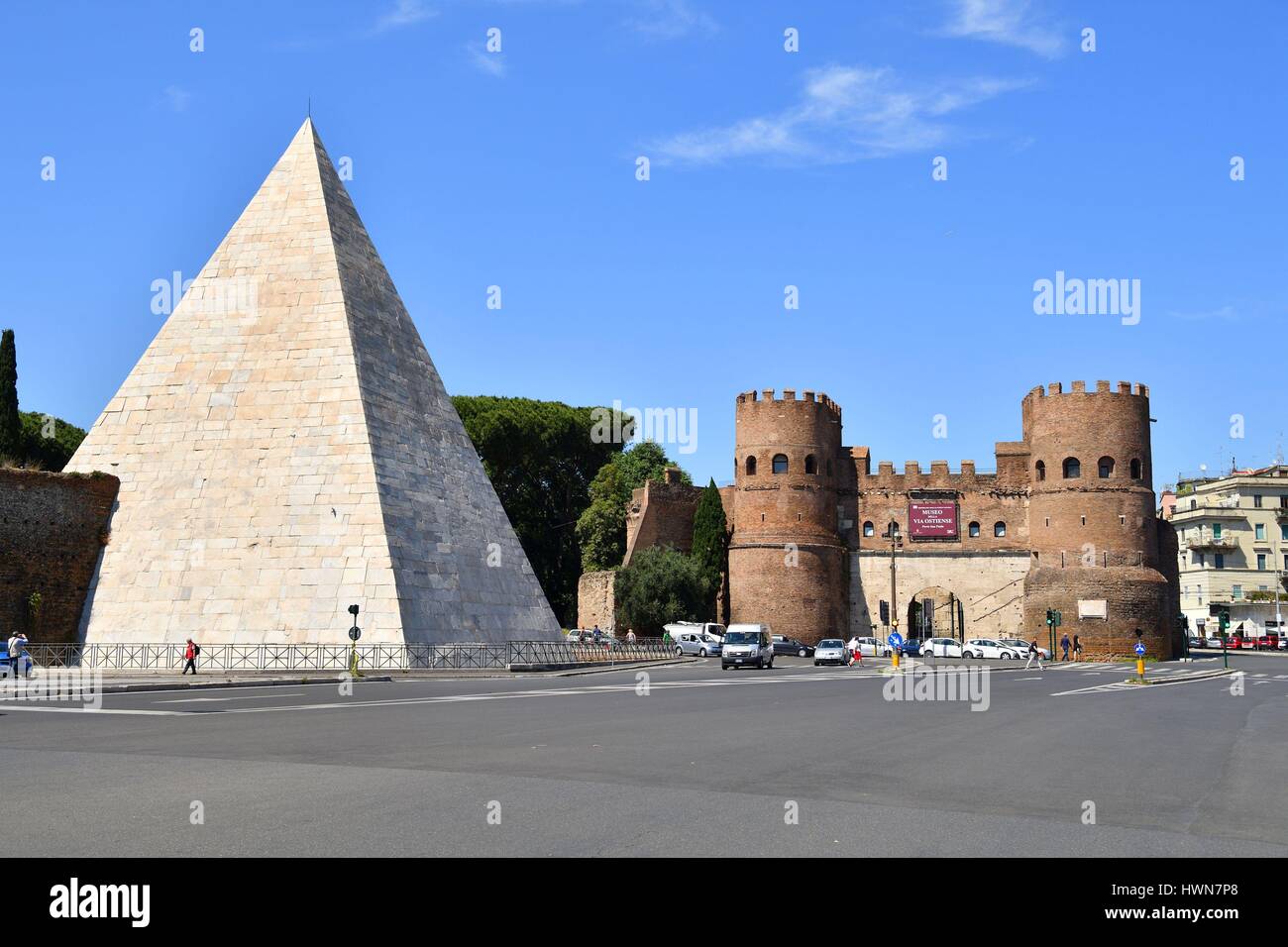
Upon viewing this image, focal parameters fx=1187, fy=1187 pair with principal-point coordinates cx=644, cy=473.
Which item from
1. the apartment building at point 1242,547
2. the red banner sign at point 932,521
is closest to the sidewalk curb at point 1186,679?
the red banner sign at point 932,521

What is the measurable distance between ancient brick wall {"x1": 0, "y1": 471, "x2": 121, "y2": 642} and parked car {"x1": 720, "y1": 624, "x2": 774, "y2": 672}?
17.9 metres

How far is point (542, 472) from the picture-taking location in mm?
71062

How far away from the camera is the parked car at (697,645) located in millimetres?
51156

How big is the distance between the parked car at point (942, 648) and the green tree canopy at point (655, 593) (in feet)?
37.2

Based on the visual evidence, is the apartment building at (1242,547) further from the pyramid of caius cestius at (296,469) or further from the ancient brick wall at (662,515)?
the pyramid of caius cestius at (296,469)

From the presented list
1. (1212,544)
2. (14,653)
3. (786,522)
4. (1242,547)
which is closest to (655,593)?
(786,522)

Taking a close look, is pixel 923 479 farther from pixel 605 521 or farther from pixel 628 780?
pixel 628 780

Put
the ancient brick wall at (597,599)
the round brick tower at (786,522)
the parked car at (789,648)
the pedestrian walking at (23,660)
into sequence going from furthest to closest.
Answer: the round brick tower at (786,522) < the ancient brick wall at (597,599) < the parked car at (789,648) < the pedestrian walking at (23,660)

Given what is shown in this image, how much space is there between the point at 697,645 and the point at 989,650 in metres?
12.9

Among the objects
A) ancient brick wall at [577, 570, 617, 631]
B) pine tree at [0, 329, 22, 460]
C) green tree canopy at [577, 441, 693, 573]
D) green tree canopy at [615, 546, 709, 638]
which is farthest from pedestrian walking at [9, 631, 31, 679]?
green tree canopy at [577, 441, 693, 573]

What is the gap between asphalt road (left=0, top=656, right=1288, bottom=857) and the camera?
7004mm

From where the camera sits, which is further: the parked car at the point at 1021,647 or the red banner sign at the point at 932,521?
the red banner sign at the point at 932,521
